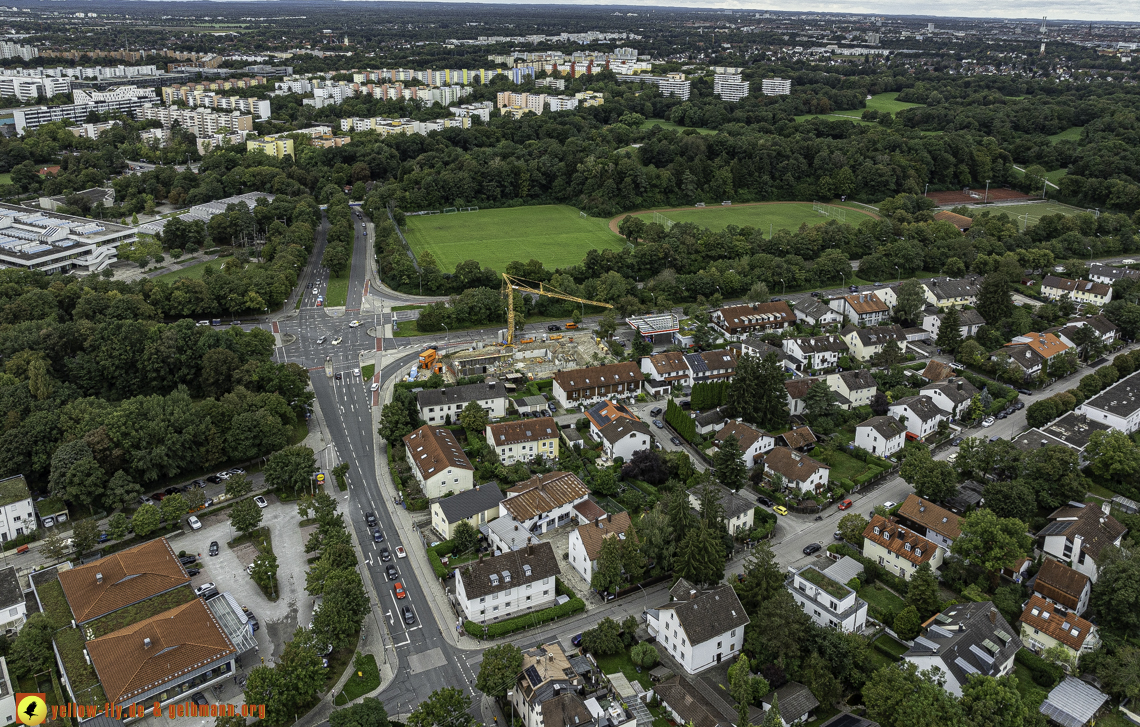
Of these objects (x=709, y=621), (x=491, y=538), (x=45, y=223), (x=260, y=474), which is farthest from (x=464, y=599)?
(x=45, y=223)

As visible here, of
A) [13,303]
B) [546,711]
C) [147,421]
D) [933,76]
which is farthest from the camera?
[933,76]

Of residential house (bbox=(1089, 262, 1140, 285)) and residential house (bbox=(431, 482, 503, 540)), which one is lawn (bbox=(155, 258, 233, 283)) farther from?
residential house (bbox=(1089, 262, 1140, 285))

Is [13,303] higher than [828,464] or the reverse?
higher

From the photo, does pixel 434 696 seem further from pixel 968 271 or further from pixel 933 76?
pixel 933 76

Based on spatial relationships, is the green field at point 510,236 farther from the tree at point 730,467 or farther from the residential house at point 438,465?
the tree at point 730,467

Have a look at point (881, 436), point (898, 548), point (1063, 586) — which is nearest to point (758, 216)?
point (881, 436)

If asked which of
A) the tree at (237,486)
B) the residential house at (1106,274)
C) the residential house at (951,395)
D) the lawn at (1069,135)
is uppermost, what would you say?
the lawn at (1069,135)

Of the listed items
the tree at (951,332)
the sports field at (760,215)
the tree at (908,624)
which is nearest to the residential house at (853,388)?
the tree at (951,332)
